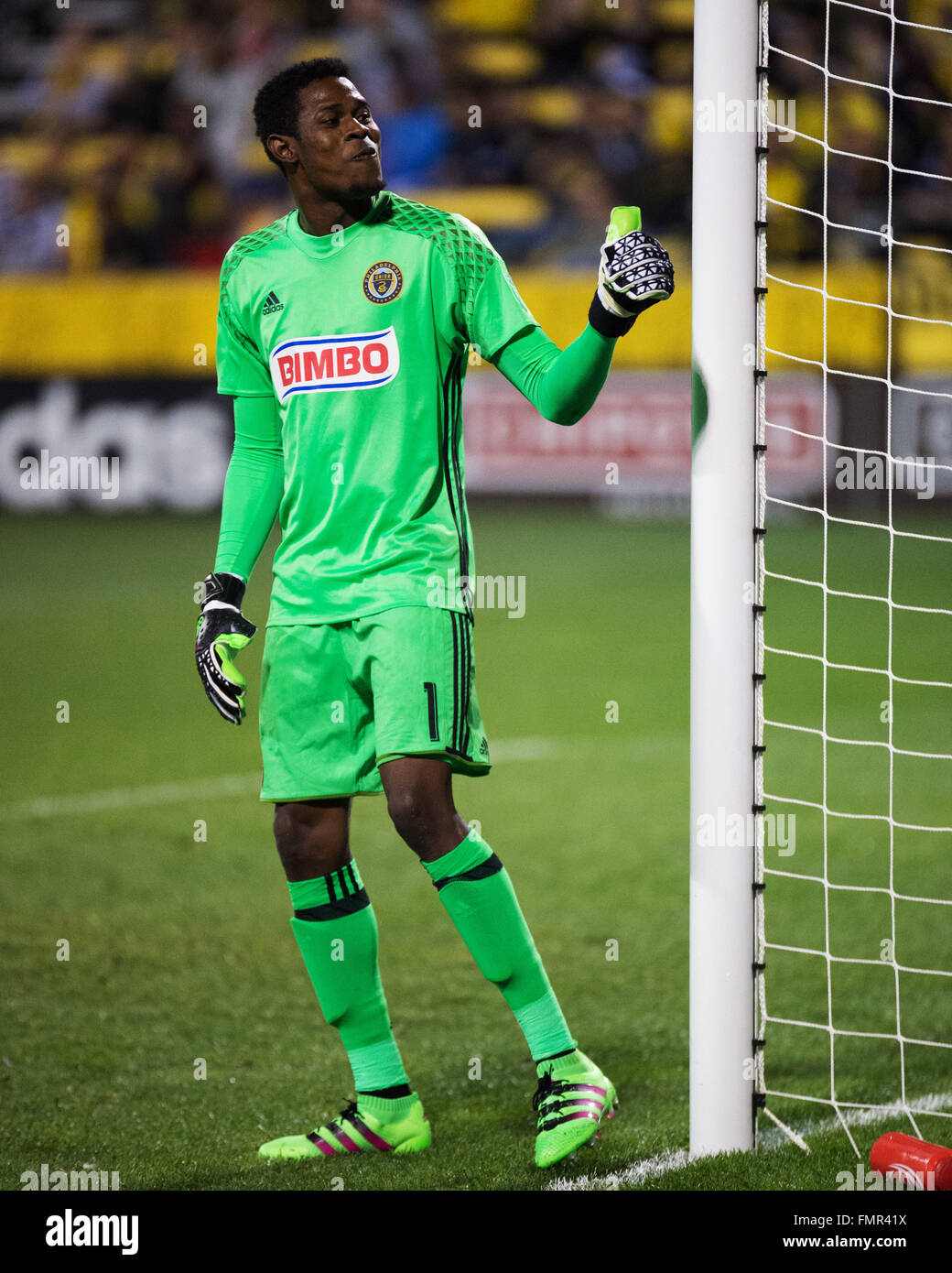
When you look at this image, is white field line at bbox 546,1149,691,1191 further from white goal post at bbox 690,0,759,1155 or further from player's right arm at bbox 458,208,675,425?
player's right arm at bbox 458,208,675,425

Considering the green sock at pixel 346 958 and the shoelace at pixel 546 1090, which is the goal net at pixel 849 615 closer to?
the shoelace at pixel 546 1090

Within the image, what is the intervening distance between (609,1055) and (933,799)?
282 cm

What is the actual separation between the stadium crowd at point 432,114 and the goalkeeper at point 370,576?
43.4 ft

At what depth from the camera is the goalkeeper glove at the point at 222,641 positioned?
10.5ft

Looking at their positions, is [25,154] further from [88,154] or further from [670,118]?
[670,118]

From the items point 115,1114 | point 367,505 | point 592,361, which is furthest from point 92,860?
point 592,361

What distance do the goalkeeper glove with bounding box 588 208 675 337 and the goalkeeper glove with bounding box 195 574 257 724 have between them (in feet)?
3.07

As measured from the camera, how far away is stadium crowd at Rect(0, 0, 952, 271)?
1672cm

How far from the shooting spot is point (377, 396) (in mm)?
3111

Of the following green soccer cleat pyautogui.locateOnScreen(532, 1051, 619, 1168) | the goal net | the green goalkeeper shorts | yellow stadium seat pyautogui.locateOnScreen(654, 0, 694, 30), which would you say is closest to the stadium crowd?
yellow stadium seat pyautogui.locateOnScreen(654, 0, 694, 30)

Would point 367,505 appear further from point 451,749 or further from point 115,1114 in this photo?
point 115,1114

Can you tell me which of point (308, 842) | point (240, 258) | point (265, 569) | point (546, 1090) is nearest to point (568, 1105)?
point (546, 1090)

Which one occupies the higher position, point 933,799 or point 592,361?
point 592,361

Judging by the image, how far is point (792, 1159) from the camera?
3.06m
